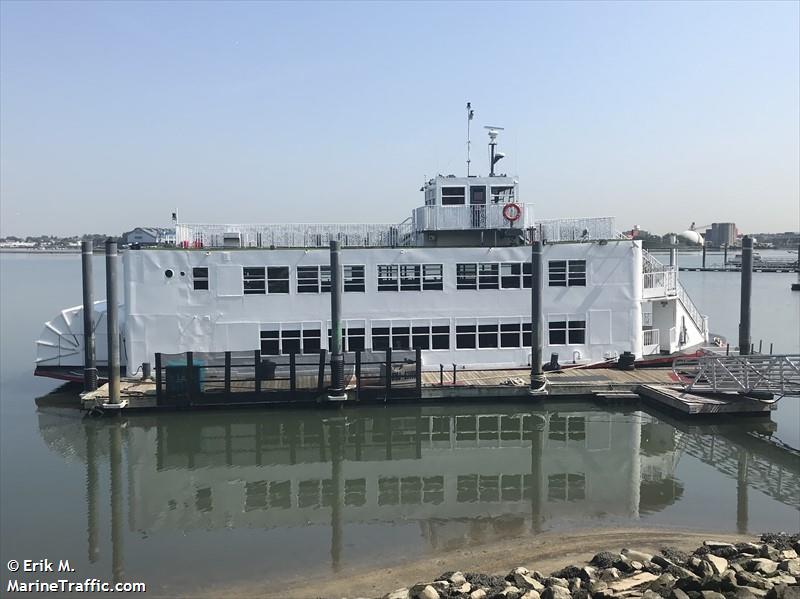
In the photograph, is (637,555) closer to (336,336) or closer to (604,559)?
(604,559)

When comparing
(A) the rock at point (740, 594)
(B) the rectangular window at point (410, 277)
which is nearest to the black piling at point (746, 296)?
(B) the rectangular window at point (410, 277)

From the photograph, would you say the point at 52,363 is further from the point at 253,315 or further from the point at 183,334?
the point at 253,315

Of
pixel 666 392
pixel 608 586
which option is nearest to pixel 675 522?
pixel 608 586

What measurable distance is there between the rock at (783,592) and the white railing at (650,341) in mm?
17327

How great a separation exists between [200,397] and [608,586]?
48.6 ft

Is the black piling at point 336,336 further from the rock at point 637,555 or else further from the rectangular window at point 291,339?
the rock at point 637,555

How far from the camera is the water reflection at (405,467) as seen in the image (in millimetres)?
14469

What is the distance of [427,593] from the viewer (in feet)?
32.4

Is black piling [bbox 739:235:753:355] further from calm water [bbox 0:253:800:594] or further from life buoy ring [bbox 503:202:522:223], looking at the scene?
life buoy ring [bbox 503:202:522:223]

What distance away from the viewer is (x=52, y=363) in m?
25.2

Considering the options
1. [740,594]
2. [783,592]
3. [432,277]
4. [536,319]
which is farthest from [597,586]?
[432,277]

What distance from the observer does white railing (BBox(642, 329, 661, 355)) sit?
1030 inches

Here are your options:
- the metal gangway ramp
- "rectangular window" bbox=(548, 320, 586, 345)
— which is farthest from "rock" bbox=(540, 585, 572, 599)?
"rectangular window" bbox=(548, 320, 586, 345)

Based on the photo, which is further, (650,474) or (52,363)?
(52,363)
